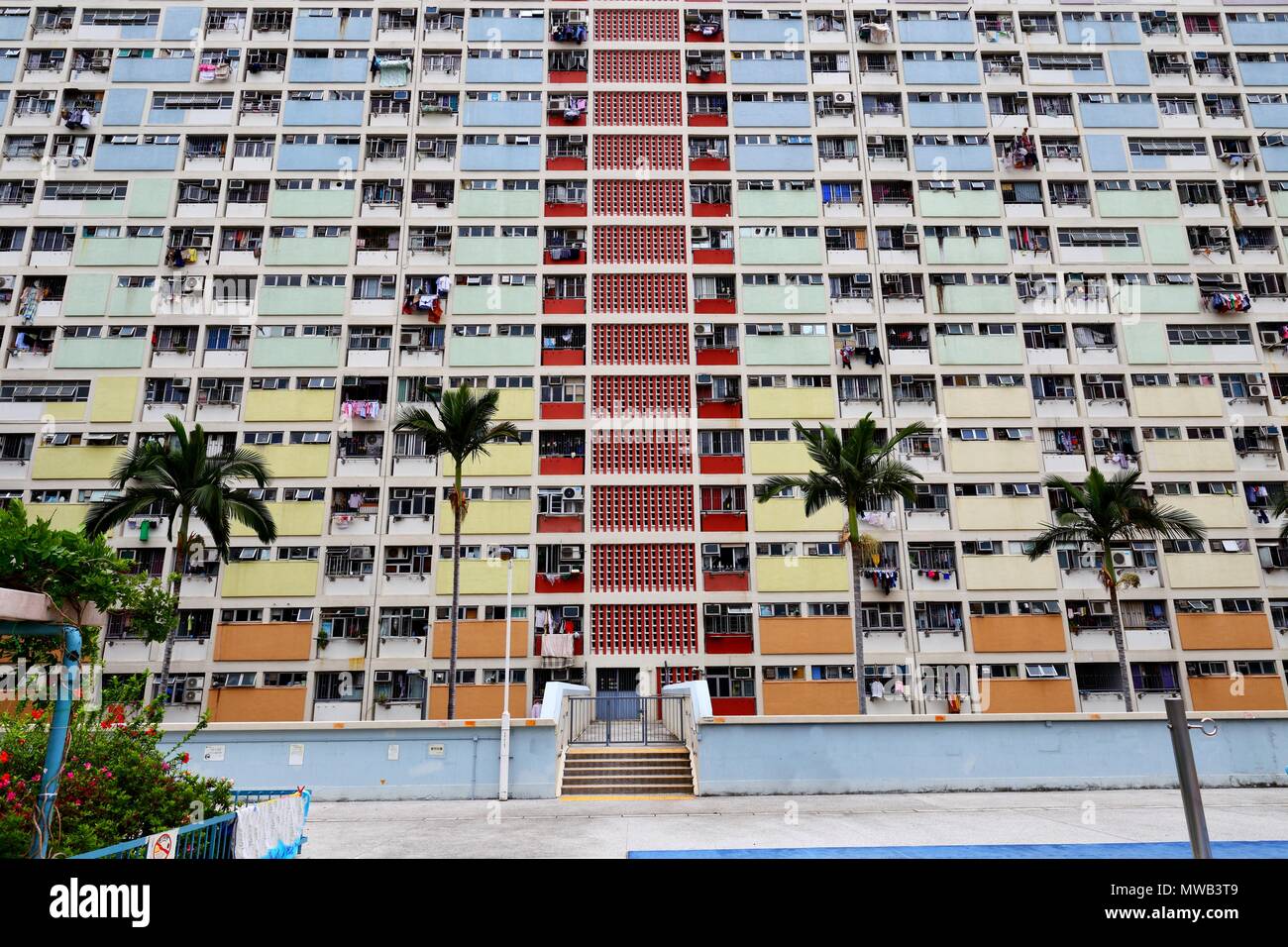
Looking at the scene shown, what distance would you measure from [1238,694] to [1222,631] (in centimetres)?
270

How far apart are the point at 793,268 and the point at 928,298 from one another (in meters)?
6.74

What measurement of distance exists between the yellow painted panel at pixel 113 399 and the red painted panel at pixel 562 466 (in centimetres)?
1903

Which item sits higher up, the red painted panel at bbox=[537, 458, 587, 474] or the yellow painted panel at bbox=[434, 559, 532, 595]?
the red painted panel at bbox=[537, 458, 587, 474]

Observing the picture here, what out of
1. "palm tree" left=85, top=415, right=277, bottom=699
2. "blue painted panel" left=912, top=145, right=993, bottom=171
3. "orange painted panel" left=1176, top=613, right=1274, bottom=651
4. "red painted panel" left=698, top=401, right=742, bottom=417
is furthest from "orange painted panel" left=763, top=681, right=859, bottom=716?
"blue painted panel" left=912, top=145, right=993, bottom=171

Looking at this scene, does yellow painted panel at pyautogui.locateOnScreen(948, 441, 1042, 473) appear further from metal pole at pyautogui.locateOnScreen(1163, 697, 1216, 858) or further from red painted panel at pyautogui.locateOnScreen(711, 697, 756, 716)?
metal pole at pyautogui.locateOnScreen(1163, 697, 1216, 858)

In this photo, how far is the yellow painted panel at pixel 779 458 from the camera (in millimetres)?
35531

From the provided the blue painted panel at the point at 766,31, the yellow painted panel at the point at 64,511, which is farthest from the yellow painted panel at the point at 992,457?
the yellow painted panel at the point at 64,511

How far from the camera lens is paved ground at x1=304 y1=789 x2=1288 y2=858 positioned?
13.7 meters

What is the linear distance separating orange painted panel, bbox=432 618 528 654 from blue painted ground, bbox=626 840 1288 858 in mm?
20762

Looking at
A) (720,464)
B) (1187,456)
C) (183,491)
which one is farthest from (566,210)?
(1187,456)

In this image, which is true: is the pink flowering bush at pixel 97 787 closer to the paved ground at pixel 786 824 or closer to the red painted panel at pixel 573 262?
the paved ground at pixel 786 824

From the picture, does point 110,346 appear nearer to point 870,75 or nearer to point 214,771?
point 214,771
